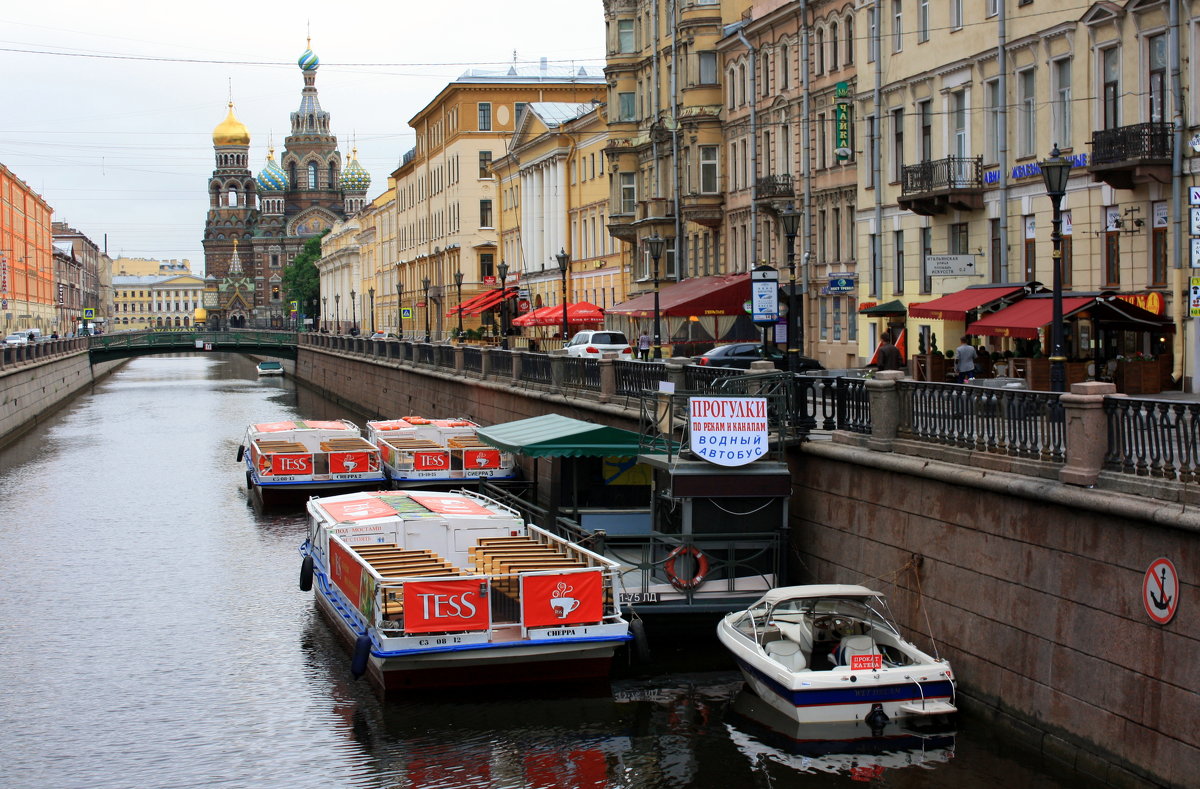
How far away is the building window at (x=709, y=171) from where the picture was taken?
55812mm

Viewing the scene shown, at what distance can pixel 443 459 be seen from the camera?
1572 inches

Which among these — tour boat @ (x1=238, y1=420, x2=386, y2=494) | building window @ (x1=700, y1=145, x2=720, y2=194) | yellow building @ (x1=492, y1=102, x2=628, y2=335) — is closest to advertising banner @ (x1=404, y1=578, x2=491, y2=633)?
tour boat @ (x1=238, y1=420, x2=386, y2=494)

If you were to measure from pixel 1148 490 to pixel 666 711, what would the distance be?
7.09 m

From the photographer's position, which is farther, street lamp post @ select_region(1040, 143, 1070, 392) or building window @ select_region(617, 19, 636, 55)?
building window @ select_region(617, 19, 636, 55)

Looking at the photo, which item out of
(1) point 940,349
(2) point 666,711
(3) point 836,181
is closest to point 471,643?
(2) point 666,711

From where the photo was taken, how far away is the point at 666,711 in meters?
19.8

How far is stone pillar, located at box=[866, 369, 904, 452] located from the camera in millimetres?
20359

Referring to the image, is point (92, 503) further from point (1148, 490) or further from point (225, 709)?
point (1148, 490)

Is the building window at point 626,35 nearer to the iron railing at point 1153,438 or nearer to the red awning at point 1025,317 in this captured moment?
the red awning at point 1025,317

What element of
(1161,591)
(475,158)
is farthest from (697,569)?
(475,158)

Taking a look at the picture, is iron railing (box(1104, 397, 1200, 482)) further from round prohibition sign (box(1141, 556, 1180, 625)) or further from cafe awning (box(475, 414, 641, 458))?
cafe awning (box(475, 414, 641, 458))

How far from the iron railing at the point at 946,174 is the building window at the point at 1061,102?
340 centimetres

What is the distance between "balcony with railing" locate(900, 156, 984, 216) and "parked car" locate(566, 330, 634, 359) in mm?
15087

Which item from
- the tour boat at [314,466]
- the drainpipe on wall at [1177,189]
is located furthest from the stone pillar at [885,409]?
the tour boat at [314,466]
